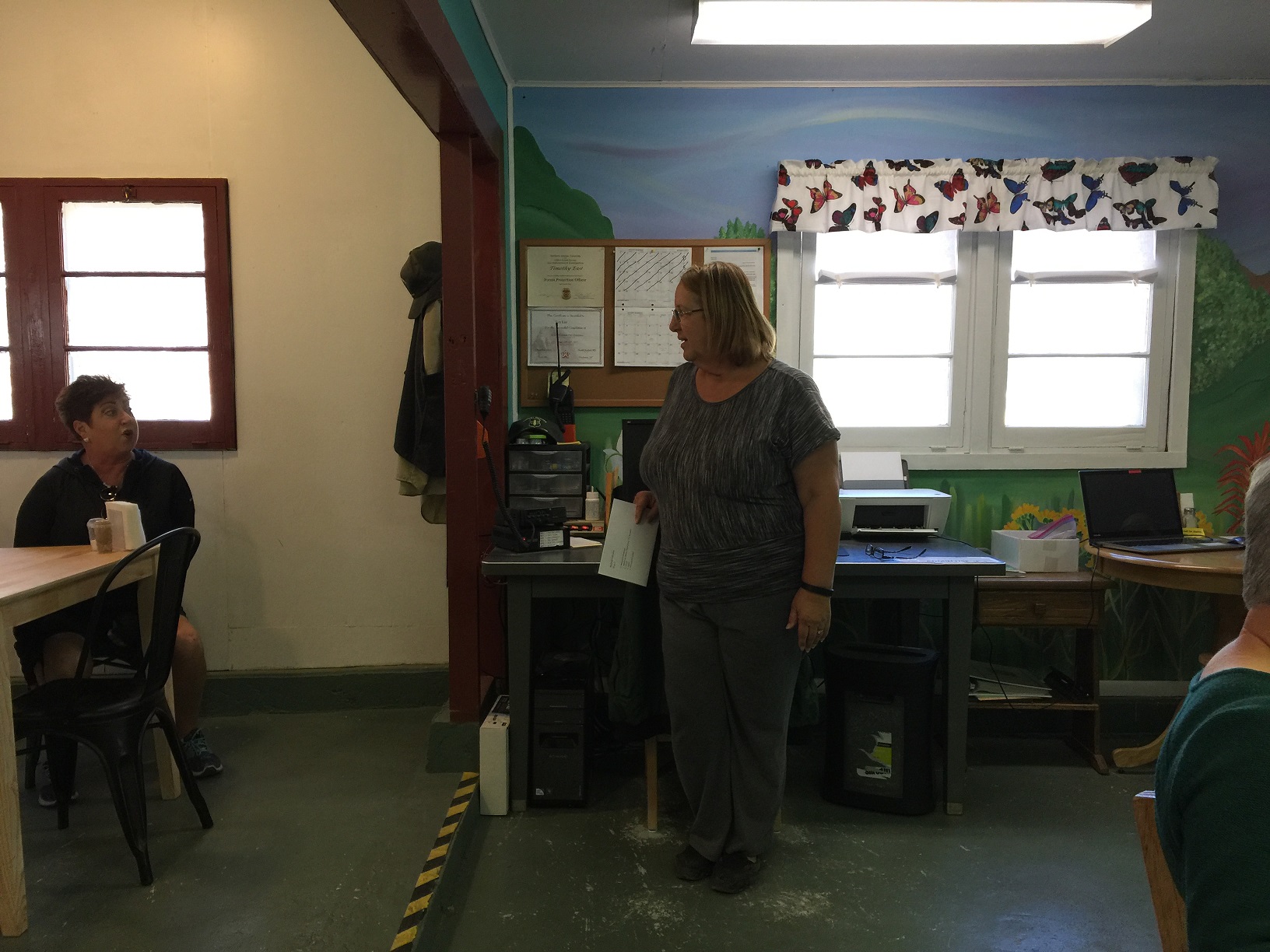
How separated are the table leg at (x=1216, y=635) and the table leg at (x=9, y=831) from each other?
3.31m

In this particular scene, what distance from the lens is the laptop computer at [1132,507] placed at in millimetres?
3094

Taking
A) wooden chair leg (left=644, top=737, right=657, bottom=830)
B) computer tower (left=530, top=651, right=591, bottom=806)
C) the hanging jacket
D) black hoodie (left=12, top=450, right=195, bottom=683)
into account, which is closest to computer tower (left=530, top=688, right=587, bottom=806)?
computer tower (left=530, top=651, right=591, bottom=806)

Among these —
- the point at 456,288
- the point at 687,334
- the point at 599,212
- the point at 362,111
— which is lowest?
the point at 687,334

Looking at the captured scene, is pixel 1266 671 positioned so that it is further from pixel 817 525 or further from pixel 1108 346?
pixel 1108 346

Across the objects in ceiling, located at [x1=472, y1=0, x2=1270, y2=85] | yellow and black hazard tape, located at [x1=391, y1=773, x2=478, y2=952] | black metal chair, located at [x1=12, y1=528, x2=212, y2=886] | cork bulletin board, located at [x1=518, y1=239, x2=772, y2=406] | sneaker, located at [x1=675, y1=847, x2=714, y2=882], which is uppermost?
ceiling, located at [x1=472, y1=0, x2=1270, y2=85]

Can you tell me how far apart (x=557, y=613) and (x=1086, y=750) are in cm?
207

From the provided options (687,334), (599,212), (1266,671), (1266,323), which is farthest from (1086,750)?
(599,212)

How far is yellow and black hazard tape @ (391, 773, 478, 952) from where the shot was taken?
6.23 ft

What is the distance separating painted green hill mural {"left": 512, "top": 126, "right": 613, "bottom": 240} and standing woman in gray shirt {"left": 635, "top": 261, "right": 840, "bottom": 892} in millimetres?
1435

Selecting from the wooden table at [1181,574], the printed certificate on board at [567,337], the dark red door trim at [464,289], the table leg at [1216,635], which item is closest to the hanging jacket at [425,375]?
the dark red door trim at [464,289]

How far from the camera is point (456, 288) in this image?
274 centimetres

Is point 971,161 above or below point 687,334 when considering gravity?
above

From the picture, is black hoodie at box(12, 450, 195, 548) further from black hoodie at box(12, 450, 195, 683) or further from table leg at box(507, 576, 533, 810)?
table leg at box(507, 576, 533, 810)

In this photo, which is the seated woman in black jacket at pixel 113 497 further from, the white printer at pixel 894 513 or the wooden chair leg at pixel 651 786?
the white printer at pixel 894 513
